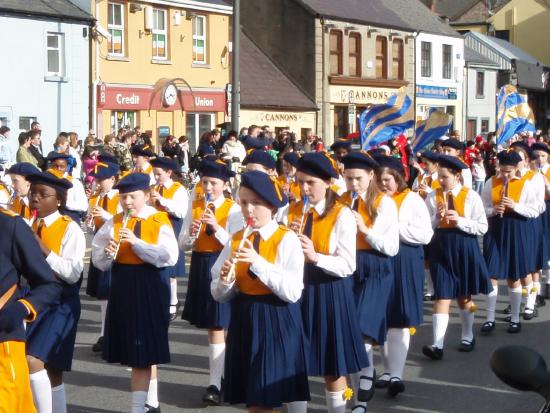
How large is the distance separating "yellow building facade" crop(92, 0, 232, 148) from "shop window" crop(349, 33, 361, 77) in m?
9.58

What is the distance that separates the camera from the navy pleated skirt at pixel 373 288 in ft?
26.8

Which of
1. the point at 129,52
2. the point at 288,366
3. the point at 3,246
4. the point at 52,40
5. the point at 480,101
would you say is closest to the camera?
the point at 3,246

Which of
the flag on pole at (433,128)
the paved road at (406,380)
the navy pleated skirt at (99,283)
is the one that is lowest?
the paved road at (406,380)

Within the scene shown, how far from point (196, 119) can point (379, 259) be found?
27060 millimetres

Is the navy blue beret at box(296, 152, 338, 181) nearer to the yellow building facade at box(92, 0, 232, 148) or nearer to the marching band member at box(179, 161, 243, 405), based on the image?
the marching band member at box(179, 161, 243, 405)

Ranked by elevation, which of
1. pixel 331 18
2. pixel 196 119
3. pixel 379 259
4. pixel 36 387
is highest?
pixel 331 18

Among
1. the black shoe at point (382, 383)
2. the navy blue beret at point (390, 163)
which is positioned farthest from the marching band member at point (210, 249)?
the black shoe at point (382, 383)

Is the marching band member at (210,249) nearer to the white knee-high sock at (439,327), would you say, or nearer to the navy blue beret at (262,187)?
the navy blue beret at (262,187)

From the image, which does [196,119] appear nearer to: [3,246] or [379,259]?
[379,259]

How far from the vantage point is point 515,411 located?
27.1 feet

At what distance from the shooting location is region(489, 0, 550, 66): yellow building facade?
64750 mm

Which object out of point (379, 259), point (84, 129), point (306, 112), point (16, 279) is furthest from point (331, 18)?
point (16, 279)

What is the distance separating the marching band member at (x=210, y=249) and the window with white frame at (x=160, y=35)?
24827mm

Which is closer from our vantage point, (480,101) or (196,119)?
(196,119)
